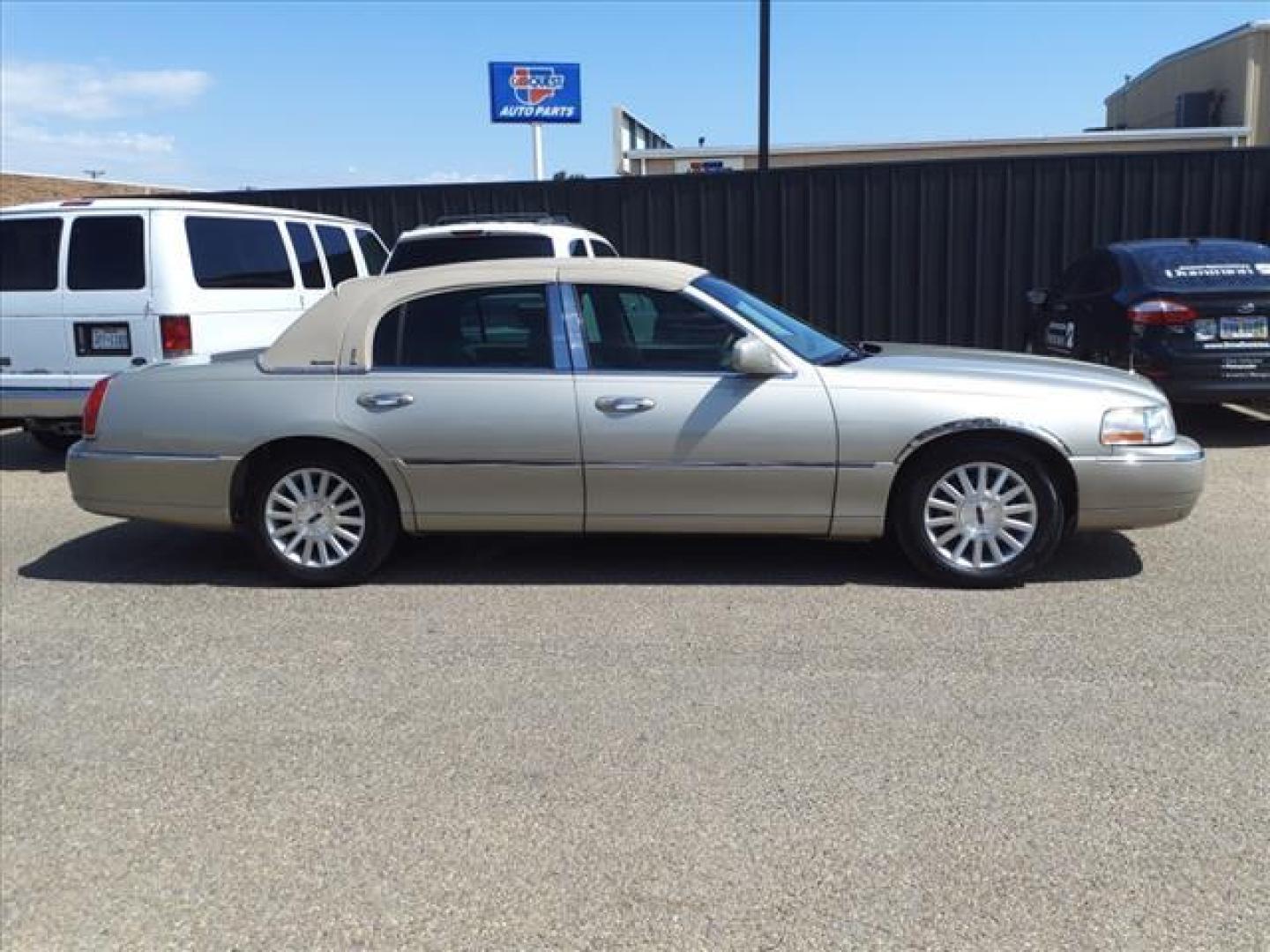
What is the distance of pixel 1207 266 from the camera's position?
8.87 meters

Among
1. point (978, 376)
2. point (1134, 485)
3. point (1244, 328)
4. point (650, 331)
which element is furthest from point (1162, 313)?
point (650, 331)

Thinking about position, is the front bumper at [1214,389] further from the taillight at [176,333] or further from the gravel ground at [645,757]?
A: the taillight at [176,333]

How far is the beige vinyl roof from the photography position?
5.70 m

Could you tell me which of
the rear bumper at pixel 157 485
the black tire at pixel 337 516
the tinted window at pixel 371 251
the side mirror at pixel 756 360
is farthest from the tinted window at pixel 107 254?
the side mirror at pixel 756 360

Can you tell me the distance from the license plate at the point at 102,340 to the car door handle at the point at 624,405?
475cm

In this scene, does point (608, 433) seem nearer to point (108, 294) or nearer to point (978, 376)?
point (978, 376)

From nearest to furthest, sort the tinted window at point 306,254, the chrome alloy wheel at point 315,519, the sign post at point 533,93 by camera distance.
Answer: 1. the chrome alloy wheel at point 315,519
2. the tinted window at point 306,254
3. the sign post at point 533,93

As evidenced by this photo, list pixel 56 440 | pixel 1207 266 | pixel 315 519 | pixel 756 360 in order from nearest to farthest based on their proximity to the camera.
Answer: pixel 756 360, pixel 315 519, pixel 1207 266, pixel 56 440

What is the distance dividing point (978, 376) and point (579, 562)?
7.15 ft

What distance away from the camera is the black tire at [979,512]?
5.36m

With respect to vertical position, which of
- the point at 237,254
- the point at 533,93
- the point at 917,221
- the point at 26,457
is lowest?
the point at 26,457

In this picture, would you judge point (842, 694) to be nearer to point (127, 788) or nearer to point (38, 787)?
point (127, 788)

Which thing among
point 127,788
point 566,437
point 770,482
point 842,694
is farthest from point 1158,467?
point 127,788

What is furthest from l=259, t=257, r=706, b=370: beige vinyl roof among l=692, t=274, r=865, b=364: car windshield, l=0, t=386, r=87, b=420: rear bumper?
l=0, t=386, r=87, b=420: rear bumper
